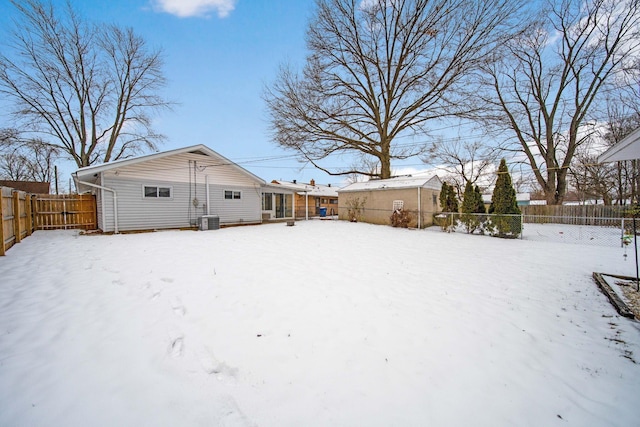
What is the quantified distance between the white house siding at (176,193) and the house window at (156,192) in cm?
13

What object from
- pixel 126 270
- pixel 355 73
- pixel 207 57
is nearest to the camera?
pixel 126 270

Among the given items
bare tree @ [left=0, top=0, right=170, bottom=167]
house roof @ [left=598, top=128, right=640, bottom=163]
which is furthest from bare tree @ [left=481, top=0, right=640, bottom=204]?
bare tree @ [left=0, top=0, right=170, bottom=167]

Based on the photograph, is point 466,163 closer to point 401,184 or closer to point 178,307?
point 401,184

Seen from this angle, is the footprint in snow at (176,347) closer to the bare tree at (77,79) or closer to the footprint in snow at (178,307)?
the footprint in snow at (178,307)

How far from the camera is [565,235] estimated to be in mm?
11445

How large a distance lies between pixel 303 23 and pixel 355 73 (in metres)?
4.72

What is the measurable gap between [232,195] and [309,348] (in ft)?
42.6

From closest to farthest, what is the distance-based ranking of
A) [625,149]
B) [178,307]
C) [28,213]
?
[178,307] → [625,149] → [28,213]

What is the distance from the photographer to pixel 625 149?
441 centimetres

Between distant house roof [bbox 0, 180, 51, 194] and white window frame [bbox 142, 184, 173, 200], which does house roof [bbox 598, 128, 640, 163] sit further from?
distant house roof [bbox 0, 180, 51, 194]

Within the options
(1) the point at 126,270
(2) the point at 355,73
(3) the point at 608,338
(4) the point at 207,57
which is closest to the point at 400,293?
(3) the point at 608,338

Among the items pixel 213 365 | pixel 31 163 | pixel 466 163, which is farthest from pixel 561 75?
pixel 31 163

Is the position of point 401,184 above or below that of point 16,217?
above

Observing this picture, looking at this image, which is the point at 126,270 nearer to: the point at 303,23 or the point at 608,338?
the point at 608,338
